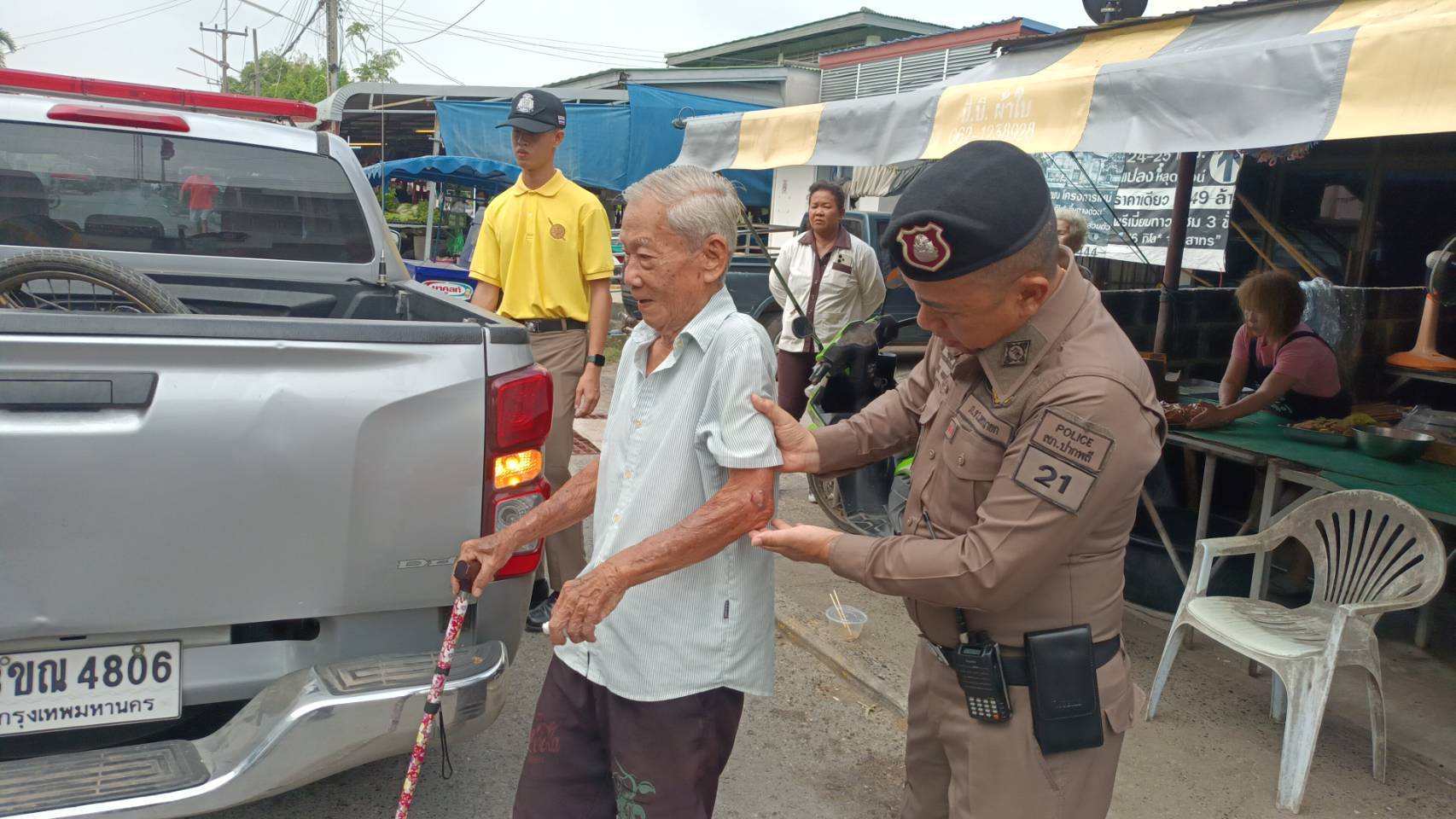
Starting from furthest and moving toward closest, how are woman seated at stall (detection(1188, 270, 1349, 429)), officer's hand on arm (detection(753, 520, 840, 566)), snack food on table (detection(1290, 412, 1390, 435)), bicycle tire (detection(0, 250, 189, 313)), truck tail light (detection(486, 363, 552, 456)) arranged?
woman seated at stall (detection(1188, 270, 1349, 429)), snack food on table (detection(1290, 412, 1390, 435)), bicycle tire (detection(0, 250, 189, 313)), truck tail light (detection(486, 363, 552, 456)), officer's hand on arm (detection(753, 520, 840, 566))

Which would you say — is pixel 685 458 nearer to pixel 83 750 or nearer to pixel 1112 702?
pixel 1112 702

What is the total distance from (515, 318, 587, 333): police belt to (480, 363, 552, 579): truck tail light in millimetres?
1650

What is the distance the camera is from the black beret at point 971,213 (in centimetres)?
154

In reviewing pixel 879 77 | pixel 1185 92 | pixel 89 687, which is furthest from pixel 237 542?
pixel 879 77

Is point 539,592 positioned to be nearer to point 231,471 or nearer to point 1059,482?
point 231,471

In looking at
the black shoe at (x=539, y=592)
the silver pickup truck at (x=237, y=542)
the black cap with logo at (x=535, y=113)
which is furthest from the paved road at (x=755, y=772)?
the black cap with logo at (x=535, y=113)

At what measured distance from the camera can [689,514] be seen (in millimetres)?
1926

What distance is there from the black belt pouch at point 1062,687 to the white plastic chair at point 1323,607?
188cm

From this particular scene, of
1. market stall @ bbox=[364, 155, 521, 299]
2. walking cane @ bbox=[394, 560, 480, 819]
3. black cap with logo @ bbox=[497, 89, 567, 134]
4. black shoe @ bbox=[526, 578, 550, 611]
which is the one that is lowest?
black shoe @ bbox=[526, 578, 550, 611]

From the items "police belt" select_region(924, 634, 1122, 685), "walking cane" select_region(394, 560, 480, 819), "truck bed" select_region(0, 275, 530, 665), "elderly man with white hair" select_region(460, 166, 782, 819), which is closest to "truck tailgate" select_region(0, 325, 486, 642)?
"truck bed" select_region(0, 275, 530, 665)

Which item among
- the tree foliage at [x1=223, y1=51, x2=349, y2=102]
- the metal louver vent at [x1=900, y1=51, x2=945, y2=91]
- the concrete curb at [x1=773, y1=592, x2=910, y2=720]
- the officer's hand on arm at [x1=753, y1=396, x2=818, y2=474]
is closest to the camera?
the officer's hand on arm at [x1=753, y1=396, x2=818, y2=474]

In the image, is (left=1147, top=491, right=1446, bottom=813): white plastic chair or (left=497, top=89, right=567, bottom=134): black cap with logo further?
(left=497, top=89, right=567, bottom=134): black cap with logo

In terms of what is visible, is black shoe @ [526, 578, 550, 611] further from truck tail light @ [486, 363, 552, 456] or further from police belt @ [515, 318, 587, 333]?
truck tail light @ [486, 363, 552, 456]

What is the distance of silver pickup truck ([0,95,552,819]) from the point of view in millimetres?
2051
